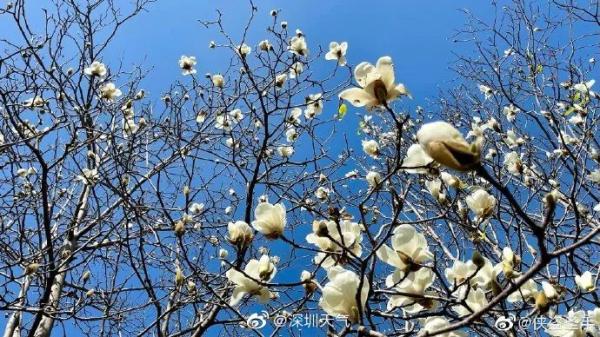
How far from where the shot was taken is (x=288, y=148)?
14.4 ft

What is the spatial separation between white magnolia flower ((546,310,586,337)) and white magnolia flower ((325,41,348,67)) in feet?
6.73

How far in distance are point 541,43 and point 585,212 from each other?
1.96 metres

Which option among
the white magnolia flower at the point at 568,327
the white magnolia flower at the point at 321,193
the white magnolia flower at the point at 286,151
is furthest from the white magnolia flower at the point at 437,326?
the white magnolia flower at the point at 286,151

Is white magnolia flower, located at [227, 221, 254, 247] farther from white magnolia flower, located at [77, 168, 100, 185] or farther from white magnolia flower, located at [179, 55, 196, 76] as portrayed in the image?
white magnolia flower, located at [179, 55, 196, 76]

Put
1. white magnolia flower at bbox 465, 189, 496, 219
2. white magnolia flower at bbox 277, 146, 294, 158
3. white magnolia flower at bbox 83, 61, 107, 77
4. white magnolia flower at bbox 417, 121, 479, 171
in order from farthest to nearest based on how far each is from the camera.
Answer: white magnolia flower at bbox 277, 146, 294, 158, white magnolia flower at bbox 83, 61, 107, 77, white magnolia flower at bbox 465, 189, 496, 219, white magnolia flower at bbox 417, 121, 479, 171

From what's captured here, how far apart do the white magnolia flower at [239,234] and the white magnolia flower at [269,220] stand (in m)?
0.05

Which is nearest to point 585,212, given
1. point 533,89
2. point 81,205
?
point 533,89

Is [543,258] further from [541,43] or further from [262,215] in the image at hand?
[541,43]

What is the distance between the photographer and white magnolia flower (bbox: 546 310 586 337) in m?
1.66

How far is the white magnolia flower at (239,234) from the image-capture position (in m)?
1.64

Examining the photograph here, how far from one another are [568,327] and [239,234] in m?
1.08

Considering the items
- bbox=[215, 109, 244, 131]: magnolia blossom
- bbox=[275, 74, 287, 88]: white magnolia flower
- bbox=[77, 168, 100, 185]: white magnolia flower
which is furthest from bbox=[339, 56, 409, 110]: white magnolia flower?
bbox=[215, 109, 244, 131]: magnolia blossom

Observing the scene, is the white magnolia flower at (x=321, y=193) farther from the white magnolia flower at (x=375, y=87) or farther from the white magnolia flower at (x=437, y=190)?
the white magnolia flower at (x=375, y=87)

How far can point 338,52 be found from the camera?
11.1 ft
